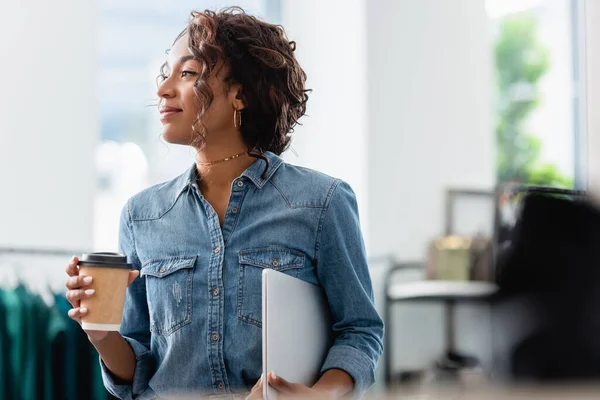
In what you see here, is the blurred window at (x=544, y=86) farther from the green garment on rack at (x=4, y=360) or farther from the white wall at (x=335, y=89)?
the green garment on rack at (x=4, y=360)

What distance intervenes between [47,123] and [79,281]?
1.59 m

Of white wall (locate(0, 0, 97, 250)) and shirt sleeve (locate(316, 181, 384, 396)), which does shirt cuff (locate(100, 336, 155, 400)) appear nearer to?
shirt sleeve (locate(316, 181, 384, 396))

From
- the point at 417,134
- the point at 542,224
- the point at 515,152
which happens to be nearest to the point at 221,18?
the point at 542,224

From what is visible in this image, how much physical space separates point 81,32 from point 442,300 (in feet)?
5.90

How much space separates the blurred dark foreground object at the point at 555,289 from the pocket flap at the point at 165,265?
81 centimetres

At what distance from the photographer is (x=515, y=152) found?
13.1 feet

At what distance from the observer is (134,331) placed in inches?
57.5

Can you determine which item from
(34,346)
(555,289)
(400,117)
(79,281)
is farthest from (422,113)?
(555,289)

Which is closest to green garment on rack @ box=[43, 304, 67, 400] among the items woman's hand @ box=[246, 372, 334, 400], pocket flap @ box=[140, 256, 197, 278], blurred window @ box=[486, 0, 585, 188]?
pocket flap @ box=[140, 256, 197, 278]

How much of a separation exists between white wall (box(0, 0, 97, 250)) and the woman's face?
1.28 m

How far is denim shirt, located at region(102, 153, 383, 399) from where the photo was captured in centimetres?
131

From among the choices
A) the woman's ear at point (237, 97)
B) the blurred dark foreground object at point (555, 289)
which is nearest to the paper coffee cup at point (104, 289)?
the woman's ear at point (237, 97)

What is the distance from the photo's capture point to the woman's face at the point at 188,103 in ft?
4.62

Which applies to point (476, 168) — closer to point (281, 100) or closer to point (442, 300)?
point (442, 300)
